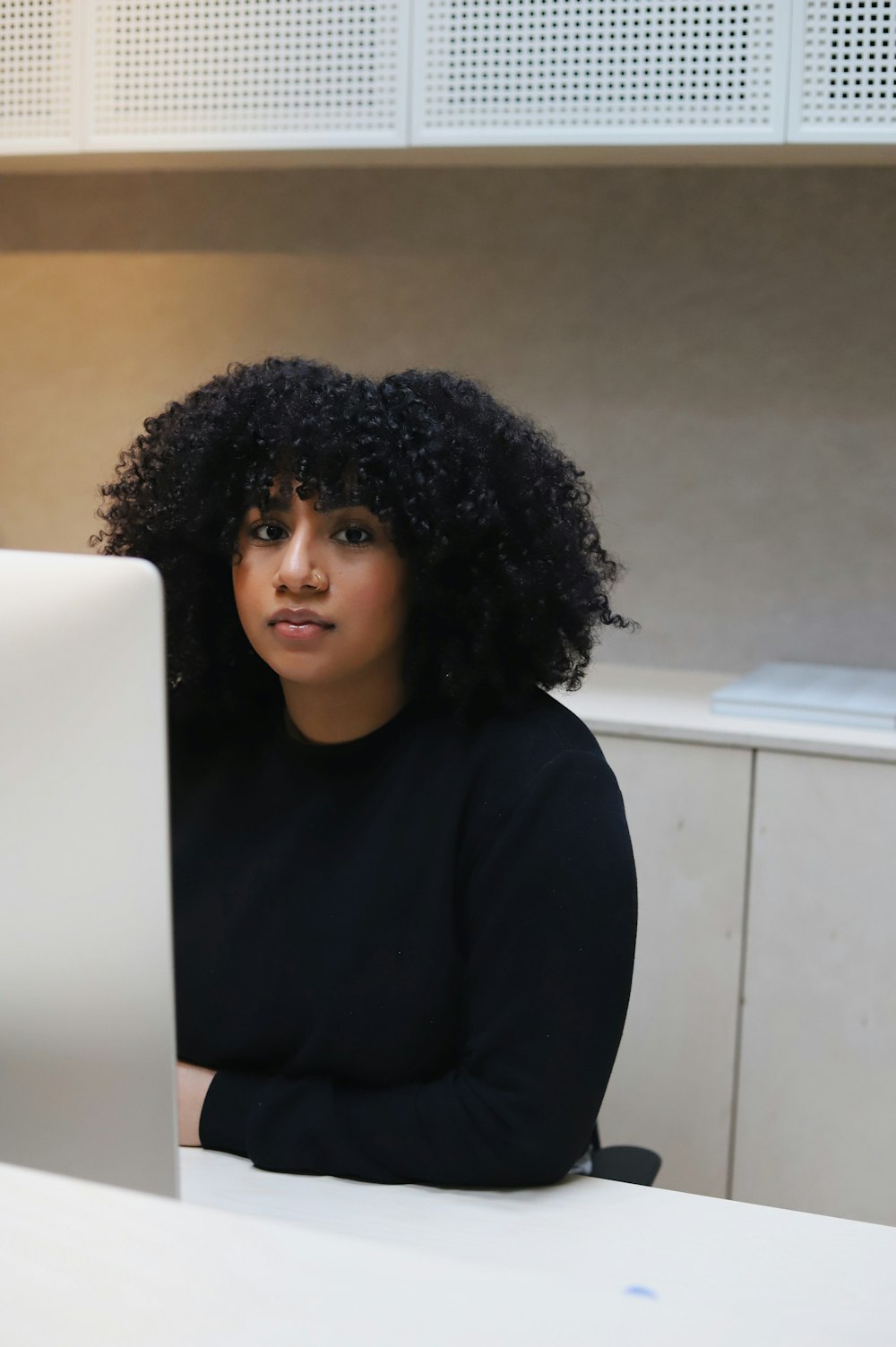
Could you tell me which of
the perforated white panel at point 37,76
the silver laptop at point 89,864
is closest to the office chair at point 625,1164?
the silver laptop at point 89,864

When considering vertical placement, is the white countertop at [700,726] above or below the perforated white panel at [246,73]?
below

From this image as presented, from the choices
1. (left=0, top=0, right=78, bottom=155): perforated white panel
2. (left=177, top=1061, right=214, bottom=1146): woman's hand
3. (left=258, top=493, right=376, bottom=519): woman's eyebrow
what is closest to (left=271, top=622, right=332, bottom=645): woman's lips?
→ (left=258, top=493, right=376, bottom=519): woman's eyebrow

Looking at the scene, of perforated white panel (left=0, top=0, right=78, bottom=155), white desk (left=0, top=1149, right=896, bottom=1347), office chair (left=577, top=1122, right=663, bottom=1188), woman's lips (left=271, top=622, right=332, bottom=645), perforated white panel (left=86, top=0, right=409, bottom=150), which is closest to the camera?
white desk (left=0, top=1149, right=896, bottom=1347)

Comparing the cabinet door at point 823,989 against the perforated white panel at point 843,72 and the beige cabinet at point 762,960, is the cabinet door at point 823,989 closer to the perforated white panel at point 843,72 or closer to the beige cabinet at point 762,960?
the beige cabinet at point 762,960

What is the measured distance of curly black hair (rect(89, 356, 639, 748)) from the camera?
129 centimetres

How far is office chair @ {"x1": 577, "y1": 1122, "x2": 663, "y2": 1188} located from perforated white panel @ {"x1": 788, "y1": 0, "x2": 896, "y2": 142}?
57.5 inches

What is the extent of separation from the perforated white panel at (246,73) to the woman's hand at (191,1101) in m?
1.56

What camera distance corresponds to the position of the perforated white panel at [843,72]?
6.82ft

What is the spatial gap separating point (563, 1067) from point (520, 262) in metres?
1.94

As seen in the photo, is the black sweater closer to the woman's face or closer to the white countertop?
the woman's face

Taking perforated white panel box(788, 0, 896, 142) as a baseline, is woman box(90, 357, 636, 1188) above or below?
below

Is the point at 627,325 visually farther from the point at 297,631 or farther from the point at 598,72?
the point at 297,631

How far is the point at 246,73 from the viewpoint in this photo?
233 cm

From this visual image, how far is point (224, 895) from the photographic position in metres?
1.34
